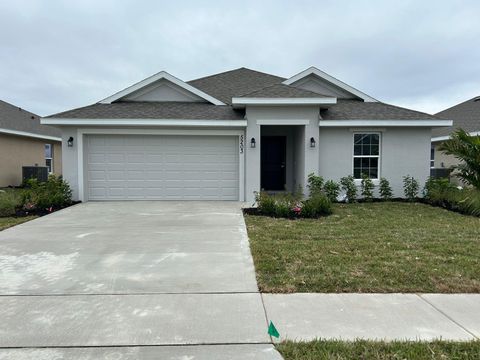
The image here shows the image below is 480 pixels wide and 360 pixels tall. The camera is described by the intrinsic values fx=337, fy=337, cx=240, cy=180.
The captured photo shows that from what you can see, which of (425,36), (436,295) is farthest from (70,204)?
(425,36)

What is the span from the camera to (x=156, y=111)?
11.9 metres

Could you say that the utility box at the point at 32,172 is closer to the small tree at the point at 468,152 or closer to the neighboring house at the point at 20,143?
the neighboring house at the point at 20,143

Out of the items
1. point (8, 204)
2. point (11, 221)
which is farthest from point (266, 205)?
point (8, 204)

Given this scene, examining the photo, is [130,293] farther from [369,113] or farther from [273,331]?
[369,113]

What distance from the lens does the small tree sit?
28.4ft

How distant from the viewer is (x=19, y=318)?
330 centimetres

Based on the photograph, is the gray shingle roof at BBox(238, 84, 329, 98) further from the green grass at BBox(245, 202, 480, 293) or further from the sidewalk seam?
the sidewalk seam

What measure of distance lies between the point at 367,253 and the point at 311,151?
252 inches

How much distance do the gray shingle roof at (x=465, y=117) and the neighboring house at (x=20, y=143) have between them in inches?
823

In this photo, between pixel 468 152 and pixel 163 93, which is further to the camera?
pixel 163 93

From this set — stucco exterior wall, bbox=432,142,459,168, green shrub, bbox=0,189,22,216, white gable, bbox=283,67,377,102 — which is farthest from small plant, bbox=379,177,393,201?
green shrub, bbox=0,189,22,216

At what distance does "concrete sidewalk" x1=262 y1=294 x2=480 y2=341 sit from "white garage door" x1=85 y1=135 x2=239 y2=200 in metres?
8.17

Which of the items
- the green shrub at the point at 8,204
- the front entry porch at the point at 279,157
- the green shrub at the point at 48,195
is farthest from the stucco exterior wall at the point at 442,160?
the green shrub at the point at 8,204

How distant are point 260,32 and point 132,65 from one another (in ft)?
26.4
